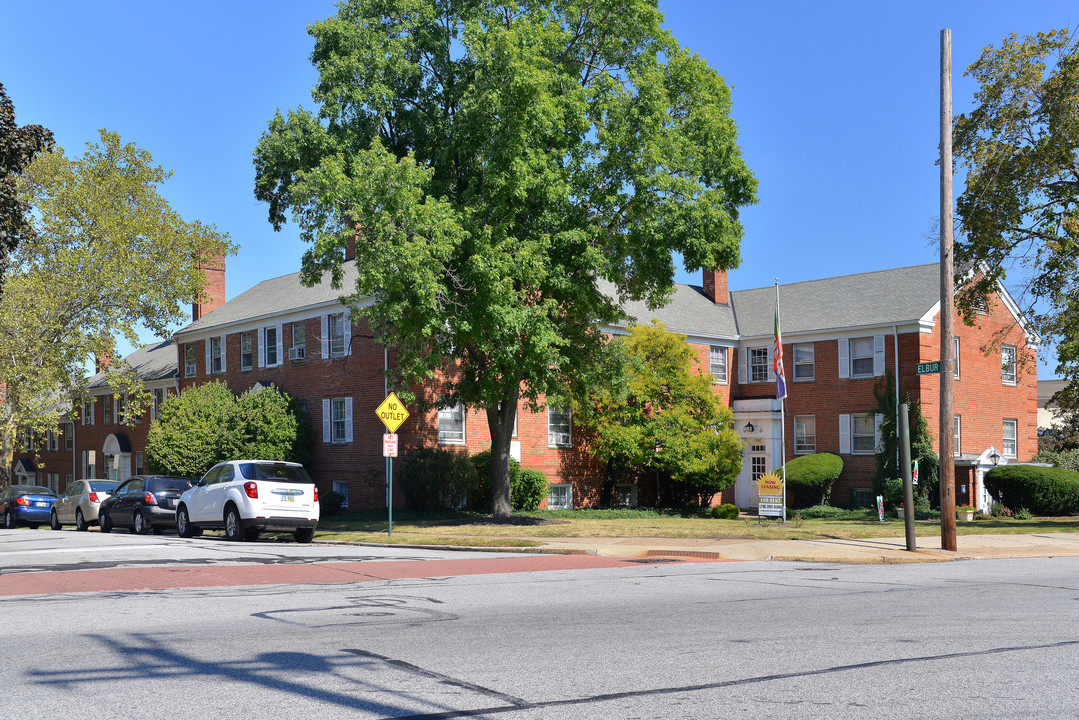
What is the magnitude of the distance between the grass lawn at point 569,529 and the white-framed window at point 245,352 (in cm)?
1173

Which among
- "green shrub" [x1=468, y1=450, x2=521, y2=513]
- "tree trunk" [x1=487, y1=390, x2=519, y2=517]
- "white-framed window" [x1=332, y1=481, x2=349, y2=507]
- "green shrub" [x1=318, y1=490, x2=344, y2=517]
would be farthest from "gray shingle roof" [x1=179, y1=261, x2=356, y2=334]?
"tree trunk" [x1=487, y1=390, x2=519, y2=517]

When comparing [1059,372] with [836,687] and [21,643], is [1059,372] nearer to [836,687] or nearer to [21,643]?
[836,687]

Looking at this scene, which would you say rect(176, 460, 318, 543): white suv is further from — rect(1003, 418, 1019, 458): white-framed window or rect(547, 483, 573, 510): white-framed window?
rect(1003, 418, 1019, 458): white-framed window

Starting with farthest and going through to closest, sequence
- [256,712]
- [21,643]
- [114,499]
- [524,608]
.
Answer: [114,499] → [524,608] → [21,643] → [256,712]

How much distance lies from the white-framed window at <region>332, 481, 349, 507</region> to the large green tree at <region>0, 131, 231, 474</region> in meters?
11.6

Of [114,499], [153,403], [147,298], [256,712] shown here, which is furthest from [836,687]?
[153,403]

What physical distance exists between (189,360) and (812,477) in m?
27.5

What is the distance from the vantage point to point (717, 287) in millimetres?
44750

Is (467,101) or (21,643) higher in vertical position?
(467,101)

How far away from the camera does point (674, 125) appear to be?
24031 millimetres

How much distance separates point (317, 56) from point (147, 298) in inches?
742

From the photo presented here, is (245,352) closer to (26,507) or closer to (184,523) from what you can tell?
(26,507)

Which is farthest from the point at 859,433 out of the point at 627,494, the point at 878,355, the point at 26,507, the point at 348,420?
the point at 26,507

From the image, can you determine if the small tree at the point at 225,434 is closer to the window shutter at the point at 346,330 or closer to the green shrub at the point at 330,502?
the green shrub at the point at 330,502
